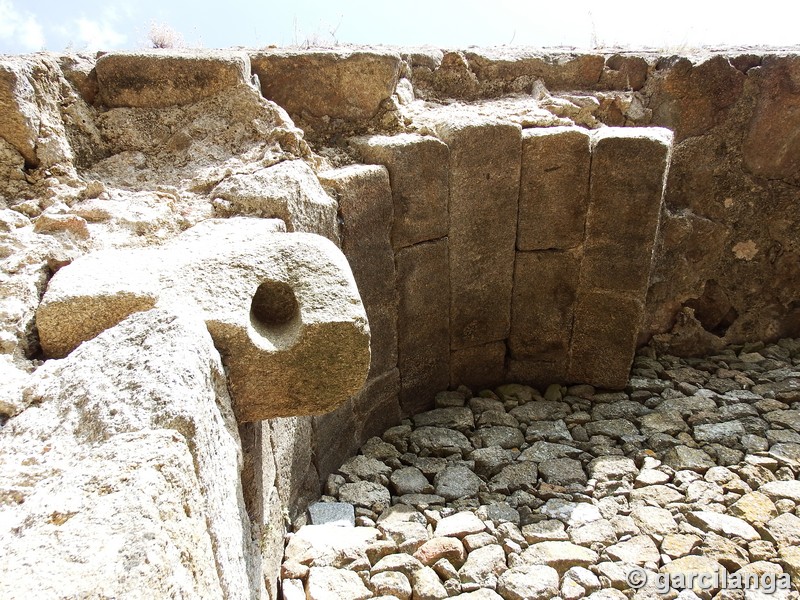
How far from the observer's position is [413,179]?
10.9 feet

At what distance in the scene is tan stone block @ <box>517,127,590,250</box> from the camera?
11.6 ft

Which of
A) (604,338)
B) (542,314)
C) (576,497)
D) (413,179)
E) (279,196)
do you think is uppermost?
(279,196)

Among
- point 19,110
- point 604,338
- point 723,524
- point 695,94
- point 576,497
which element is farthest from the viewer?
point 695,94

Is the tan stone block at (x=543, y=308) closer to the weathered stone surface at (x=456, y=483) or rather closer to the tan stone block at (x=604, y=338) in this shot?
the tan stone block at (x=604, y=338)

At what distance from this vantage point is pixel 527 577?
258cm

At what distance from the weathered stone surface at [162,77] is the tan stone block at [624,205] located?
1.94 metres

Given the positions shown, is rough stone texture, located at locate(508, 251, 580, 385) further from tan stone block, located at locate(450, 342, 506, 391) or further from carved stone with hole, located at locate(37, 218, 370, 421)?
carved stone with hole, located at locate(37, 218, 370, 421)

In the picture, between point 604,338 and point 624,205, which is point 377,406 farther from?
point 624,205

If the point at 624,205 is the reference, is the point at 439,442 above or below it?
below

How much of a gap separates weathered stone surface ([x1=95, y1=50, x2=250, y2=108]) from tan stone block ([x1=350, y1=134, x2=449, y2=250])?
2.36ft

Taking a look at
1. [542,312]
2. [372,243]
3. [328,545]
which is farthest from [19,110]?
[542,312]

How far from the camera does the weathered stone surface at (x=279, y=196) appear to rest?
2463mm

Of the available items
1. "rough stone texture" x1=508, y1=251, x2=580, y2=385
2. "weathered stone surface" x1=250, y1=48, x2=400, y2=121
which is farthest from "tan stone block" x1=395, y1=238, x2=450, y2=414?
"weathered stone surface" x1=250, y1=48, x2=400, y2=121

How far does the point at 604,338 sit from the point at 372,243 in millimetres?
1607
